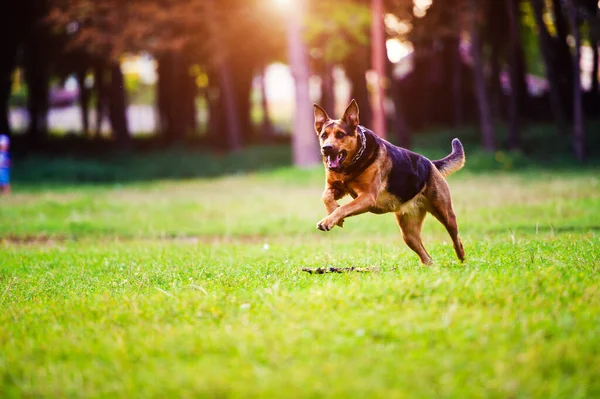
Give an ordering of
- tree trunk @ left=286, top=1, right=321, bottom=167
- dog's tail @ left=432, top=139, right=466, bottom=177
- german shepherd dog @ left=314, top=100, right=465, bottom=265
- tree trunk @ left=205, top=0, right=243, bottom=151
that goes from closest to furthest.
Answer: german shepherd dog @ left=314, top=100, right=465, bottom=265, dog's tail @ left=432, top=139, right=466, bottom=177, tree trunk @ left=286, top=1, right=321, bottom=167, tree trunk @ left=205, top=0, right=243, bottom=151

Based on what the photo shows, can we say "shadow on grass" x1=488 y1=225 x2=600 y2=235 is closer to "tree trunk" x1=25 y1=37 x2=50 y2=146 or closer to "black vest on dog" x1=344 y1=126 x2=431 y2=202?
"black vest on dog" x1=344 y1=126 x2=431 y2=202

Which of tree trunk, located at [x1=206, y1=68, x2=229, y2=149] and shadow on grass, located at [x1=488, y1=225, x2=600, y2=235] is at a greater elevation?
tree trunk, located at [x1=206, y1=68, x2=229, y2=149]

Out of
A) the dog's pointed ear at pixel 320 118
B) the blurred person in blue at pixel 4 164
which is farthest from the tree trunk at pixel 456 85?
the dog's pointed ear at pixel 320 118

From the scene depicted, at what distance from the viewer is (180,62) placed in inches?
1677

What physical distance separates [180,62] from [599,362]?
40.1 meters

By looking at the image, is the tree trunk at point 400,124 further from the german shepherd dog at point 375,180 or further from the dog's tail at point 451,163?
the german shepherd dog at point 375,180

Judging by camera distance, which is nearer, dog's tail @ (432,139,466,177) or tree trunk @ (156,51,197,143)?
dog's tail @ (432,139,466,177)

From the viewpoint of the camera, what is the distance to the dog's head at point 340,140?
7578 mm

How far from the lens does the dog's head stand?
24.9 ft

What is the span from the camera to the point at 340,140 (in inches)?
300

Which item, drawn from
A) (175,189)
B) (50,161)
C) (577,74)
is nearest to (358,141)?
(175,189)

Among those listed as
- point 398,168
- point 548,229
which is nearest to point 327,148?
point 398,168

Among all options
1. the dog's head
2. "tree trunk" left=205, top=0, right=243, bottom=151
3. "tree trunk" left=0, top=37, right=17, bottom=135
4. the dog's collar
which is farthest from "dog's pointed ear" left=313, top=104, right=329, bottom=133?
"tree trunk" left=0, top=37, right=17, bottom=135

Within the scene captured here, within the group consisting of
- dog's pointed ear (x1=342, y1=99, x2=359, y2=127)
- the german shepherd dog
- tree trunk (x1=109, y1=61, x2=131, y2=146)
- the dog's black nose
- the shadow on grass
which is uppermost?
tree trunk (x1=109, y1=61, x2=131, y2=146)
